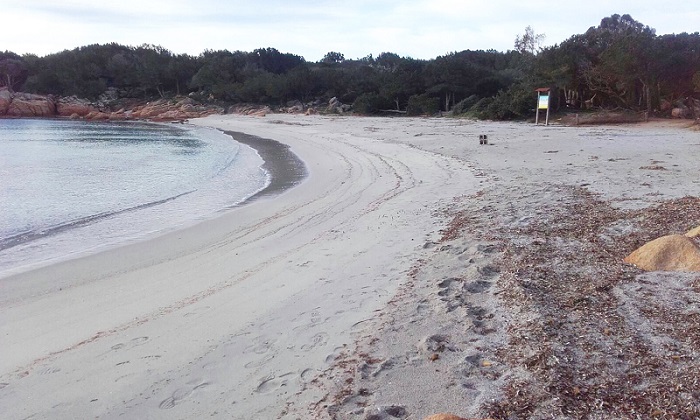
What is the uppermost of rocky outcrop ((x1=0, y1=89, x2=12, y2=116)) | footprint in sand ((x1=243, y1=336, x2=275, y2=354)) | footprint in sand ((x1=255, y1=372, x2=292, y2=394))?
rocky outcrop ((x1=0, y1=89, x2=12, y2=116))

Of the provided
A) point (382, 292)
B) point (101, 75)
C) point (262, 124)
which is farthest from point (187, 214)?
point (101, 75)

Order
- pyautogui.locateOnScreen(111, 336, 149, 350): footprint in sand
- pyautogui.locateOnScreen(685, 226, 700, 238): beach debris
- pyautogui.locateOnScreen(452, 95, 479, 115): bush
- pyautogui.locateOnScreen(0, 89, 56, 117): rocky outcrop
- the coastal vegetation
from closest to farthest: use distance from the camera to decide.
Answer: pyautogui.locateOnScreen(111, 336, 149, 350): footprint in sand → pyautogui.locateOnScreen(685, 226, 700, 238): beach debris → the coastal vegetation → pyautogui.locateOnScreen(452, 95, 479, 115): bush → pyautogui.locateOnScreen(0, 89, 56, 117): rocky outcrop

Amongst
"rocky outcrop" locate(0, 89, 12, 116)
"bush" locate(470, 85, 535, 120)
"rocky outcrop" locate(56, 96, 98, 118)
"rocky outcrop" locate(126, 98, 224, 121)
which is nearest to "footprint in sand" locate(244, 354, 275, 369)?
"bush" locate(470, 85, 535, 120)

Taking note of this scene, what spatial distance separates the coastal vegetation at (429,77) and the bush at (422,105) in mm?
80

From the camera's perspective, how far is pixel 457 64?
37.8m

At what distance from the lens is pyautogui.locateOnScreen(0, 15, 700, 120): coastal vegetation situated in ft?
76.2

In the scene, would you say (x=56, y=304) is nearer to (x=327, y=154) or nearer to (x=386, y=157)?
(x=386, y=157)

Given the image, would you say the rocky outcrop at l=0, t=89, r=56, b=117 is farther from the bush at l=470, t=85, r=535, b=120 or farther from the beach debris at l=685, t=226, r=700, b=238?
the beach debris at l=685, t=226, r=700, b=238

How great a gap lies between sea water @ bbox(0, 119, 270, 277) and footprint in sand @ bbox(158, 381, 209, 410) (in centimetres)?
422

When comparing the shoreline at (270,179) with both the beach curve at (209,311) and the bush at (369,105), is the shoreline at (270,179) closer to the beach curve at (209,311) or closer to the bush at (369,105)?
the beach curve at (209,311)

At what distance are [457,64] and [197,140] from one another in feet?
65.1

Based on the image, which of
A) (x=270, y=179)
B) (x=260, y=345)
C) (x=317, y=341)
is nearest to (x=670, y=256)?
(x=317, y=341)

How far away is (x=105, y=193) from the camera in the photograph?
1186 centimetres

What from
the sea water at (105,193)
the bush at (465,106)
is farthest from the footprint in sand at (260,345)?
the bush at (465,106)
